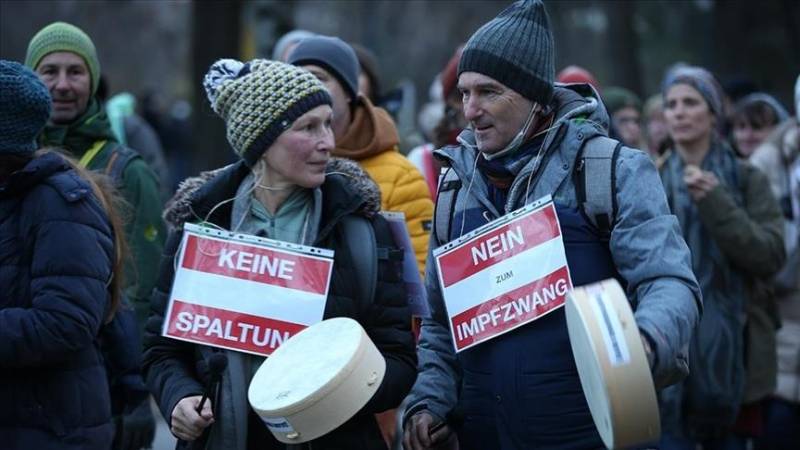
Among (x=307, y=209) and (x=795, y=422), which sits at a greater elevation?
(x=307, y=209)

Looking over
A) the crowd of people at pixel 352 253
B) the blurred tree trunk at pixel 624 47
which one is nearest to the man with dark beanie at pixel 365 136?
the crowd of people at pixel 352 253

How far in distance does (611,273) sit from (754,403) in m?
3.31

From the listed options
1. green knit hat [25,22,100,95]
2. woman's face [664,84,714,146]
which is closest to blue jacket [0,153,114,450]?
green knit hat [25,22,100,95]

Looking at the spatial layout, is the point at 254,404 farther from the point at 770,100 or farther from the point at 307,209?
the point at 770,100

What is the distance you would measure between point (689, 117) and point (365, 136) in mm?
1880

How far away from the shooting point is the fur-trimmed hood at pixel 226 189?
184 inches

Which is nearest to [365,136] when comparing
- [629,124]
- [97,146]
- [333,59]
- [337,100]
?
[337,100]

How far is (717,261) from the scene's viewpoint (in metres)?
6.85

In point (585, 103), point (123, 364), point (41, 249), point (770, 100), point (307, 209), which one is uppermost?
point (770, 100)

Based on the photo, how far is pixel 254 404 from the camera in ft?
13.5

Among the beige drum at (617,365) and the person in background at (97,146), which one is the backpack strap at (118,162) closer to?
the person in background at (97,146)

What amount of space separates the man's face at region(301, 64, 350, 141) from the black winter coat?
4.36ft

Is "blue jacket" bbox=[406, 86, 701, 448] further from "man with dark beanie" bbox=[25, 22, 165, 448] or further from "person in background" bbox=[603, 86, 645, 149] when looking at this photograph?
"person in background" bbox=[603, 86, 645, 149]

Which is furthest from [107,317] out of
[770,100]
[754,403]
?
[770,100]
